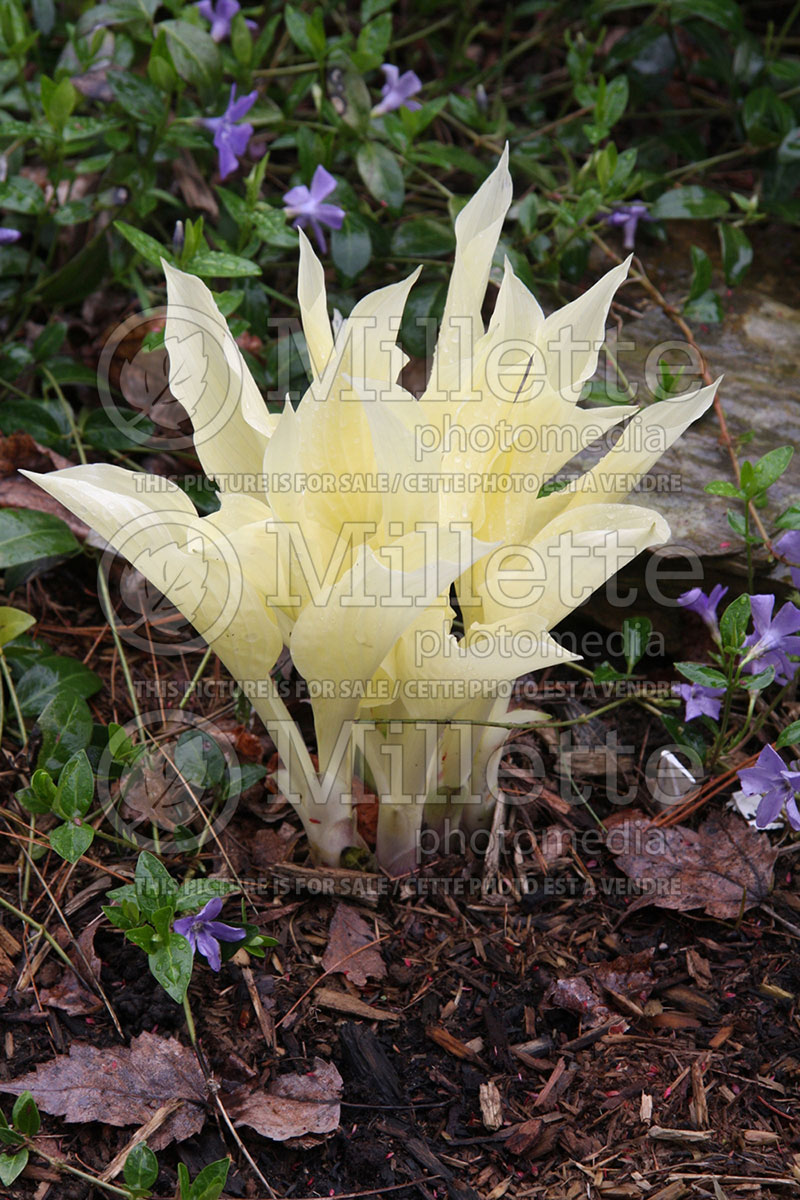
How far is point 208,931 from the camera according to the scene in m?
1.21

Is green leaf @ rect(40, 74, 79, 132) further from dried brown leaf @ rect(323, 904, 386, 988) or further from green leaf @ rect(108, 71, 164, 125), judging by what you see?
dried brown leaf @ rect(323, 904, 386, 988)

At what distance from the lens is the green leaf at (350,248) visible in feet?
6.21

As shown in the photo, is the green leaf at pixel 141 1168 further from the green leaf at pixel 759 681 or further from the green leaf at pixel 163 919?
the green leaf at pixel 759 681

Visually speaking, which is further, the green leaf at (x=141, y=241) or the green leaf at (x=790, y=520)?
the green leaf at (x=141, y=241)

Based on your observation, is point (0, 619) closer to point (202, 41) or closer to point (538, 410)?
point (538, 410)

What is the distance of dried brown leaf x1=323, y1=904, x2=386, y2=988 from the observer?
1.32 metres

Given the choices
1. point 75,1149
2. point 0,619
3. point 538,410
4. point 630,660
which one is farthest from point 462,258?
point 75,1149

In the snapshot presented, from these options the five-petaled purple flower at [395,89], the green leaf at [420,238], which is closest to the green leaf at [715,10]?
the five-petaled purple flower at [395,89]

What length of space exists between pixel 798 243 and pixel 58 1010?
2.12 meters

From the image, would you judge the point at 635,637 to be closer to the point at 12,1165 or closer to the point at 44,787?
the point at 44,787

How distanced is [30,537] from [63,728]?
0.30m

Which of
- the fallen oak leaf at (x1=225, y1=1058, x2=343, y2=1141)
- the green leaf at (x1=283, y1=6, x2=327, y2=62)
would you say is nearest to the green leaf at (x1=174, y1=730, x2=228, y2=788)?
the fallen oak leaf at (x1=225, y1=1058, x2=343, y2=1141)

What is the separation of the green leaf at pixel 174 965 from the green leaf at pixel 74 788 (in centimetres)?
20

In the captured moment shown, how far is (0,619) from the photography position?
1458mm
